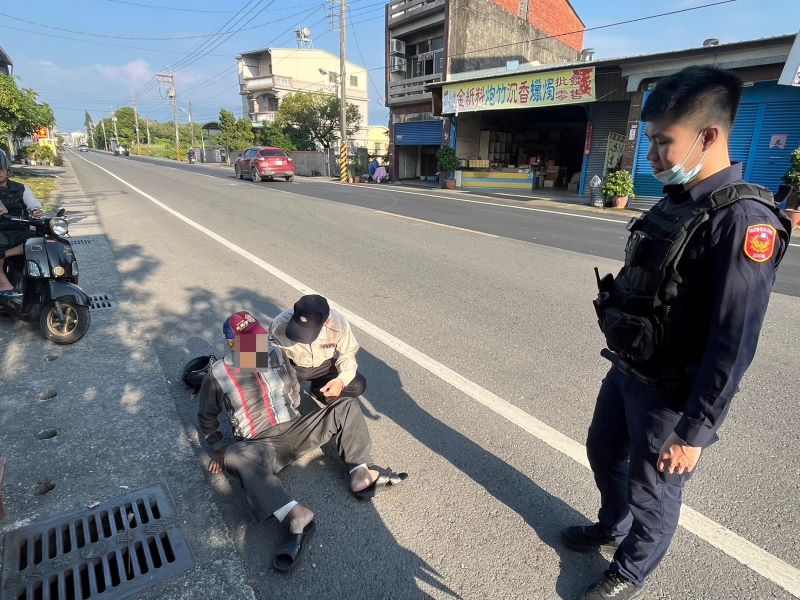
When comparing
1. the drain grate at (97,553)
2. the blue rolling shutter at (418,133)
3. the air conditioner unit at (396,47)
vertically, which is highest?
the air conditioner unit at (396,47)

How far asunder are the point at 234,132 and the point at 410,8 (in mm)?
26771

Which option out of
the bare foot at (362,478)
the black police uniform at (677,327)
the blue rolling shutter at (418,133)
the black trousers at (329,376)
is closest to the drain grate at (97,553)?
the bare foot at (362,478)

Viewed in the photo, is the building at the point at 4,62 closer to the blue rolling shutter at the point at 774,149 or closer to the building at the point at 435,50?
the building at the point at 435,50

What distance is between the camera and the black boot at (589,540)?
7.03 feet

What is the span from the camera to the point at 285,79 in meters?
53.4

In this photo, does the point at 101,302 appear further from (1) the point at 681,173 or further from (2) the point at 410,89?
(2) the point at 410,89

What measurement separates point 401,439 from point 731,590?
67.3 inches

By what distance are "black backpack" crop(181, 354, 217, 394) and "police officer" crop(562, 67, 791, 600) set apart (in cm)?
272

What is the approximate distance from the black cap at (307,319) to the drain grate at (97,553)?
→ 3.57 ft

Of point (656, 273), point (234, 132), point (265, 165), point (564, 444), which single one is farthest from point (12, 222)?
point (234, 132)

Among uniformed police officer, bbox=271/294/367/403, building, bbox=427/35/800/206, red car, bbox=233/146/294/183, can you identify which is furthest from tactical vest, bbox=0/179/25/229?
red car, bbox=233/146/294/183

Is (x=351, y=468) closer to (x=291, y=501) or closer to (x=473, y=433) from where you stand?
(x=291, y=501)

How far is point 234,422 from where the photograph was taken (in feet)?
8.42

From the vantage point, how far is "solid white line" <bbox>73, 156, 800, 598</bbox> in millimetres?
2014
